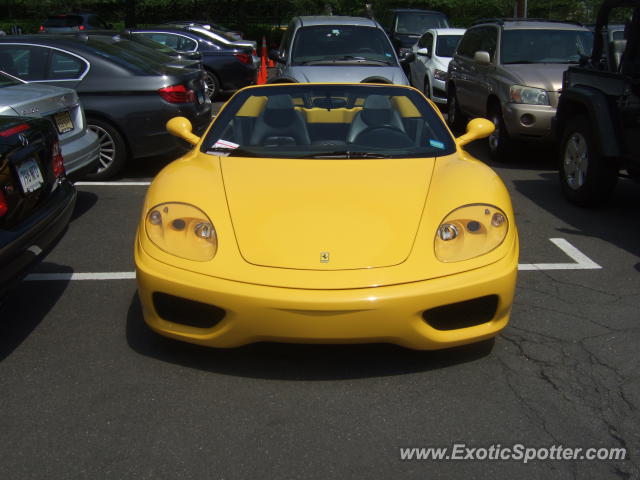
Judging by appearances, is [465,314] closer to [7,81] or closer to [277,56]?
[7,81]

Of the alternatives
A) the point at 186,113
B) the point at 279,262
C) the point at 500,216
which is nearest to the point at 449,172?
the point at 500,216

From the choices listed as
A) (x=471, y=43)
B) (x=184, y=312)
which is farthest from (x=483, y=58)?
(x=184, y=312)

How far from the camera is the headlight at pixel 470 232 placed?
3.36 meters

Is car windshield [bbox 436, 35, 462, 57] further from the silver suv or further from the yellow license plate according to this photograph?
the yellow license plate

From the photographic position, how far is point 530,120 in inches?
320

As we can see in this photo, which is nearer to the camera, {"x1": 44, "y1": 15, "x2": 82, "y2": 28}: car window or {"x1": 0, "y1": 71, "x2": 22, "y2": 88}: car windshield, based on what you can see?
{"x1": 0, "y1": 71, "x2": 22, "y2": 88}: car windshield

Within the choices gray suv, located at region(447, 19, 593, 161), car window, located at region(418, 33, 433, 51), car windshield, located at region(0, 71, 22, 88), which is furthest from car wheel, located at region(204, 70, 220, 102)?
car windshield, located at region(0, 71, 22, 88)

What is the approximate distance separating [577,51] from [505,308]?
6897mm

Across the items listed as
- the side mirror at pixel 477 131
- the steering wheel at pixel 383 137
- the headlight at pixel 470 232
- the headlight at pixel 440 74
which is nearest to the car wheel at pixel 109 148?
the steering wheel at pixel 383 137

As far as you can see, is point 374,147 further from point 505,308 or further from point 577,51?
point 577,51

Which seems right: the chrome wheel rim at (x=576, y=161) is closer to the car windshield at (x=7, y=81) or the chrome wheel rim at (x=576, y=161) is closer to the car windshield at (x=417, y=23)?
the car windshield at (x=7, y=81)

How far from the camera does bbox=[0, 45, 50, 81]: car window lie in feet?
25.5

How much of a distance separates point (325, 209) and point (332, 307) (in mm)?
671

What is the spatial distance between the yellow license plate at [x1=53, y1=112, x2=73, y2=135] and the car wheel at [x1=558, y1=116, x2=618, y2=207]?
179 inches
